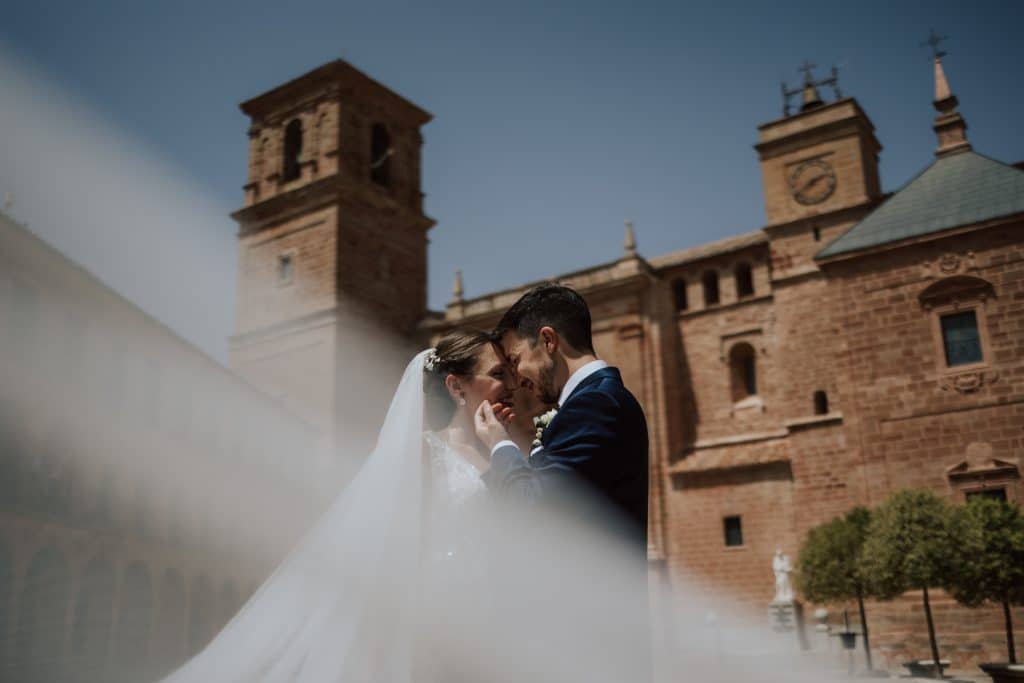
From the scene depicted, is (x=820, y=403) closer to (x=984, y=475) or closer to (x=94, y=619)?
(x=984, y=475)

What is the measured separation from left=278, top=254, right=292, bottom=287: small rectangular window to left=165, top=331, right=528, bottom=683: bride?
28.2m

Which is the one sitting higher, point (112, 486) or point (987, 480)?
point (112, 486)

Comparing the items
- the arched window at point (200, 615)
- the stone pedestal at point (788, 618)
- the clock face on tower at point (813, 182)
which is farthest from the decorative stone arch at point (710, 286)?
the arched window at point (200, 615)

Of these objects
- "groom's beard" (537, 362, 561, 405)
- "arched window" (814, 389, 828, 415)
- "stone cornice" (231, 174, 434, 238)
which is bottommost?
"groom's beard" (537, 362, 561, 405)

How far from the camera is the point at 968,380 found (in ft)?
62.1

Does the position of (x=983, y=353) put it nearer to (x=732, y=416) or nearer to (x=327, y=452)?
(x=732, y=416)

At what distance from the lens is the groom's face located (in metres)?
3.08

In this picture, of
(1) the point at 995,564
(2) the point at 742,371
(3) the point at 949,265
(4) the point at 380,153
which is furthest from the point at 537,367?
(4) the point at 380,153

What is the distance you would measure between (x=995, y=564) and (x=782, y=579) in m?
7.61

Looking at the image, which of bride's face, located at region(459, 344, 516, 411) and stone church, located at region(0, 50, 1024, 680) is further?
stone church, located at region(0, 50, 1024, 680)

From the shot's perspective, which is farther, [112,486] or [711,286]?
[711,286]

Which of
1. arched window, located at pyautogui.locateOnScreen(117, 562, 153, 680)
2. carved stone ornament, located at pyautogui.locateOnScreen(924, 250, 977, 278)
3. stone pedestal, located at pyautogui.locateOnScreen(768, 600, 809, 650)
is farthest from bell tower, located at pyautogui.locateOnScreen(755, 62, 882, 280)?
arched window, located at pyautogui.locateOnScreen(117, 562, 153, 680)

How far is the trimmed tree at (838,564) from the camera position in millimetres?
17734

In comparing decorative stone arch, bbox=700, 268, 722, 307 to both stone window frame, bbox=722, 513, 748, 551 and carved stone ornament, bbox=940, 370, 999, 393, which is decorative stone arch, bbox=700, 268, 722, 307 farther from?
carved stone ornament, bbox=940, 370, 999, 393
